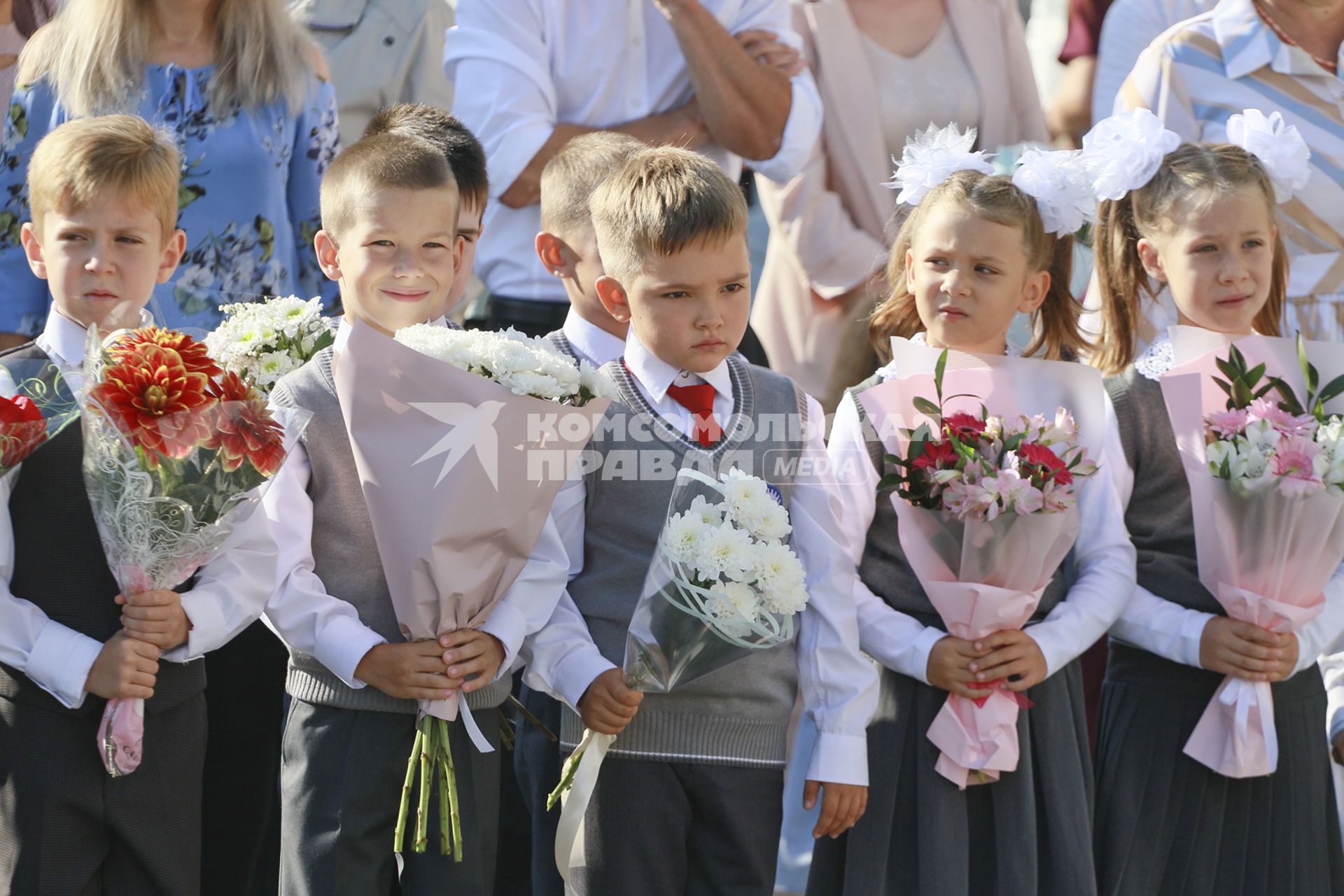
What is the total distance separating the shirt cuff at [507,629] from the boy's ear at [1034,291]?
1.37 meters

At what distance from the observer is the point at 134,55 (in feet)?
11.9

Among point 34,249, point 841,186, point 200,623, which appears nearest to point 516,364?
point 200,623

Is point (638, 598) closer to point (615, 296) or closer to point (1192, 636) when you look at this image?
point (615, 296)

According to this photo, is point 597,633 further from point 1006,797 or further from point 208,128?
point 208,128

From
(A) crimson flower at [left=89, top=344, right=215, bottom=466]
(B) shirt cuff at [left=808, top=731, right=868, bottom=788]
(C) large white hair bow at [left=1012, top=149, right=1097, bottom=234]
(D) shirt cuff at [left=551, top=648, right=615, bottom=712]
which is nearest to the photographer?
(A) crimson flower at [left=89, top=344, right=215, bottom=466]

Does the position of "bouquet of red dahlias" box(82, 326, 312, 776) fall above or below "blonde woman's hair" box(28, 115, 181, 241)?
below

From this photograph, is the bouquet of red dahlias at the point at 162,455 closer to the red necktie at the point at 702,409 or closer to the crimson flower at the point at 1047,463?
the red necktie at the point at 702,409

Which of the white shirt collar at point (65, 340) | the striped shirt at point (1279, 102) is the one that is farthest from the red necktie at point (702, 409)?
the striped shirt at point (1279, 102)

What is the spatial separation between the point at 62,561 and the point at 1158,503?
2.21m

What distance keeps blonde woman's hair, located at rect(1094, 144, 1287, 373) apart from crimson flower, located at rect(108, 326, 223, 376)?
205cm

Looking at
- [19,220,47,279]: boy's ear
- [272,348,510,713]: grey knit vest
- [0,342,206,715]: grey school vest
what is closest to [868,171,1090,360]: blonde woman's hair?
[272,348,510,713]: grey knit vest

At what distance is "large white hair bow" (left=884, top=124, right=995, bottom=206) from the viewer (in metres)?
3.40

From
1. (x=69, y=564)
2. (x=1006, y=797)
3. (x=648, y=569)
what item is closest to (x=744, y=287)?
(x=648, y=569)

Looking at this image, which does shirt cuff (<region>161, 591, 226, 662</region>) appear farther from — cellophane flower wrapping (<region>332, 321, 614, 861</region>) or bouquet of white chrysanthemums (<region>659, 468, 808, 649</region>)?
bouquet of white chrysanthemums (<region>659, 468, 808, 649</region>)
